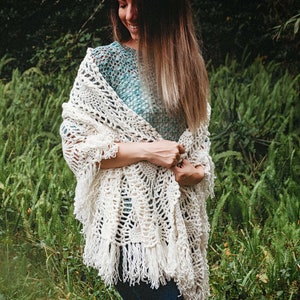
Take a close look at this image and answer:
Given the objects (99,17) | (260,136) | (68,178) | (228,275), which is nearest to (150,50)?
(228,275)

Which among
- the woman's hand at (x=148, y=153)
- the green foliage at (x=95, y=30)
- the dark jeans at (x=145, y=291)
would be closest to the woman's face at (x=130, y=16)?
the woman's hand at (x=148, y=153)

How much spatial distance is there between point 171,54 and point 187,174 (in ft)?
1.46

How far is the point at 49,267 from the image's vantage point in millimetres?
4273

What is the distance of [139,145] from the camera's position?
2.57 m

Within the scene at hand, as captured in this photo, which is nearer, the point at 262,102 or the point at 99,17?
the point at 262,102

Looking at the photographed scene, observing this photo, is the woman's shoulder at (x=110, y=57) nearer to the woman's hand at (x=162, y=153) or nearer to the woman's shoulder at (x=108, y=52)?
the woman's shoulder at (x=108, y=52)

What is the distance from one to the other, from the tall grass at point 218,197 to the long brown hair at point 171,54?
140 centimetres

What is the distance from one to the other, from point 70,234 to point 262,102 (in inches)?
120

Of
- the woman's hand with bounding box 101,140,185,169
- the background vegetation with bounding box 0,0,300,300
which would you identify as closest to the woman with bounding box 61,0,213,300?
the woman's hand with bounding box 101,140,185,169

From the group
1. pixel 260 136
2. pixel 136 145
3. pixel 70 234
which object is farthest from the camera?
pixel 260 136

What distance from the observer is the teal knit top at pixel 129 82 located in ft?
8.57

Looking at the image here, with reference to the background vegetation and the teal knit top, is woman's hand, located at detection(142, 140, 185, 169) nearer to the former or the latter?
the teal knit top

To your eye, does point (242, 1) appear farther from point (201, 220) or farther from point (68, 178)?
point (201, 220)

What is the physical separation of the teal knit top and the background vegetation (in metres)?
1.57
